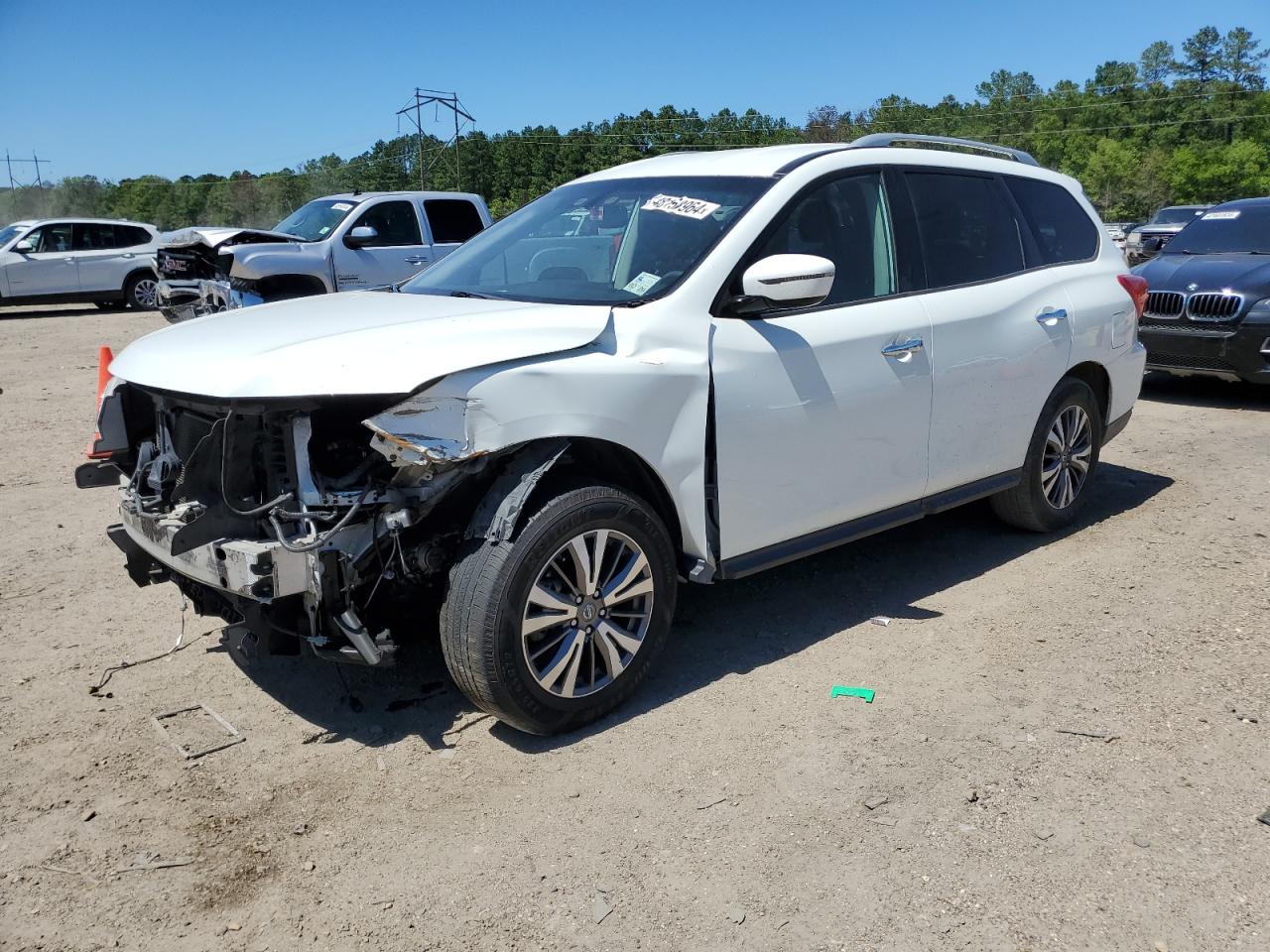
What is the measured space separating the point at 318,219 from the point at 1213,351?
35.1 feet

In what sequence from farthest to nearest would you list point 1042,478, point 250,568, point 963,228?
point 1042,478
point 963,228
point 250,568

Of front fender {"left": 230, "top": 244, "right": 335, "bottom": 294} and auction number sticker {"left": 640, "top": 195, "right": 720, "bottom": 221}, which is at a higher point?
auction number sticker {"left": 640, "top": 195, "right": 720, "bottom": 221}

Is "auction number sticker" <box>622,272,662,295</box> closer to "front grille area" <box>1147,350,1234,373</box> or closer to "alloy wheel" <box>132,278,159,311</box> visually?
"front grille area" <box>1147,350,1234,373</box>

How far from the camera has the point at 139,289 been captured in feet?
67.9

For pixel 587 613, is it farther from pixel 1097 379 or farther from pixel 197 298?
pixel 197 298

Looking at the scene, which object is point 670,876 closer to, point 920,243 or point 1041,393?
point 920,243

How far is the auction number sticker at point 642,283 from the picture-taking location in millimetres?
3910

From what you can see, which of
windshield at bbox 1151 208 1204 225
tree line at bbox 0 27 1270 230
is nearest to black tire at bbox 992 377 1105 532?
windshield at bbox 1151 208 1204 225

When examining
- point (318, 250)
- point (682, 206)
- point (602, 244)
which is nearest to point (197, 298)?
point (318, 250)

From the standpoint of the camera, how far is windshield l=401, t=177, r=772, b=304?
13.2ft

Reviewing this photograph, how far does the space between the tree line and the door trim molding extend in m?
43.2

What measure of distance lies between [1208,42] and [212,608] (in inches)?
4933

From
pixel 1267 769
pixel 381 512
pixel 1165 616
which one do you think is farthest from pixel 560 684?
pixel 1165 616

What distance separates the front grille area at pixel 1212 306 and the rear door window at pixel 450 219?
8480mm
